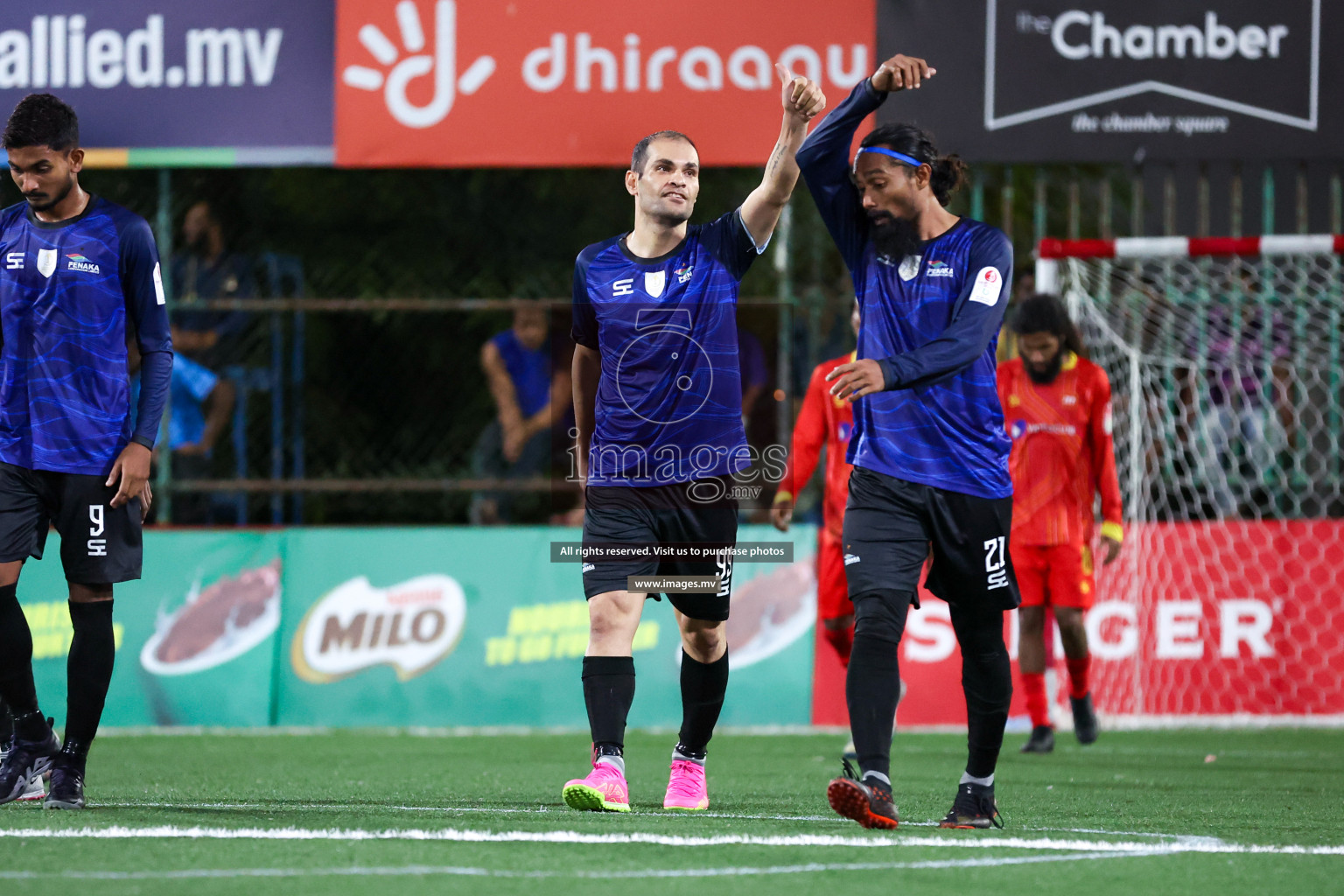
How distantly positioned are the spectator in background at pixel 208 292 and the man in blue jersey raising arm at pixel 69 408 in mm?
5454

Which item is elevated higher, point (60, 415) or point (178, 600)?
point (60, 415)

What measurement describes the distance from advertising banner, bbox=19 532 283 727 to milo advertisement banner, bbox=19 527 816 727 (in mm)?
10

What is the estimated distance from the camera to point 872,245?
16.7 feet

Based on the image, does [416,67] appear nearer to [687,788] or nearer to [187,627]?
[187,627]

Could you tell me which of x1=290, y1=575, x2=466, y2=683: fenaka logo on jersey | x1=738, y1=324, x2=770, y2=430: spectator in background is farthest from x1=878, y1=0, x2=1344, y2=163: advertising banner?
x1=290, y1=575, x2=466, y2=683: fenaka logo on jersey

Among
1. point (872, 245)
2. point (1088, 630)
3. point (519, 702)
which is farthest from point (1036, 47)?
point (872, 245)

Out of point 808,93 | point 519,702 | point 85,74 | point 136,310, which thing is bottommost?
point 519,702

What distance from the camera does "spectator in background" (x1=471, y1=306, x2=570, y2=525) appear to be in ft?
34.8

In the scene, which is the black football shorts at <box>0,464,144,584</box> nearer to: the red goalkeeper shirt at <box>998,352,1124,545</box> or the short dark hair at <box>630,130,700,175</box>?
the short dark hair at <box>630,130,700,175</box>

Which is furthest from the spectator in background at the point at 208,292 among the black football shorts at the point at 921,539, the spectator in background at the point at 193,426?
the black football shorts at the point at 921,539

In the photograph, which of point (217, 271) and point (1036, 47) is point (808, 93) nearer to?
point (1036, 47)

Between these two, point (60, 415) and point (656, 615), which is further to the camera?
point (656, 615)

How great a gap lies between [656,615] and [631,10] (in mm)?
3704

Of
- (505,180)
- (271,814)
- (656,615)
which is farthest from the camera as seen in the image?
(505,180)
